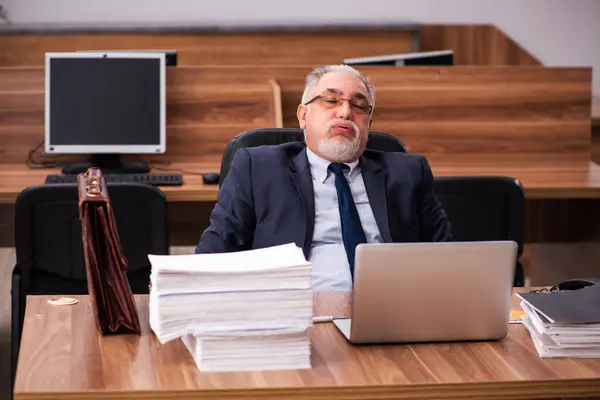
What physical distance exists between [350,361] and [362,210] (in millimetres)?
864

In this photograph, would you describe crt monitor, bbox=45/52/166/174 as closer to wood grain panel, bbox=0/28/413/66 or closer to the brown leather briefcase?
the brown leather briefcase

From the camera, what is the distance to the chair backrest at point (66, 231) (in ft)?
10.1

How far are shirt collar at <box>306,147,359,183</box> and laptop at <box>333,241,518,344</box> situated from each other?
80 cm

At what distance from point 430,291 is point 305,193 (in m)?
0.81

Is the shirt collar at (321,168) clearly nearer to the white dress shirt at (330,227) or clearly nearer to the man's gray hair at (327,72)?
the white dress shirt at (330,227)

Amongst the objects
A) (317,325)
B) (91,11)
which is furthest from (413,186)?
(91,11)

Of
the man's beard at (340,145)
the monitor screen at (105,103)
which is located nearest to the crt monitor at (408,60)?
the monitor screen at (105,103)

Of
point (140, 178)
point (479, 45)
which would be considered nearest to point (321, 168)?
point (140, 178)

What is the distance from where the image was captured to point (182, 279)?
1662mm

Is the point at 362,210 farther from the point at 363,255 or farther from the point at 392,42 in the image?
the point at 392,42

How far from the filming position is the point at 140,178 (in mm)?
3652

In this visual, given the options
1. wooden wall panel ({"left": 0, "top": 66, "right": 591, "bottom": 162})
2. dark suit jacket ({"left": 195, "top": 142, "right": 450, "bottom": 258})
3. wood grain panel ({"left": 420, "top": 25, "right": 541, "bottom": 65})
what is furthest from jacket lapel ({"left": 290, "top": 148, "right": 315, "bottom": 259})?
wood grain panel ({"left": 420, "top": 25, "right": 541, "bottom": 65})

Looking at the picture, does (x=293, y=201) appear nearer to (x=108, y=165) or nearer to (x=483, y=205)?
(x=483, y=205)

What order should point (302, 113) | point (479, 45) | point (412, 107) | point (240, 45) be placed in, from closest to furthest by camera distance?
point (302, 113), point (412, 107), point (240, 45), point (479, 45)
